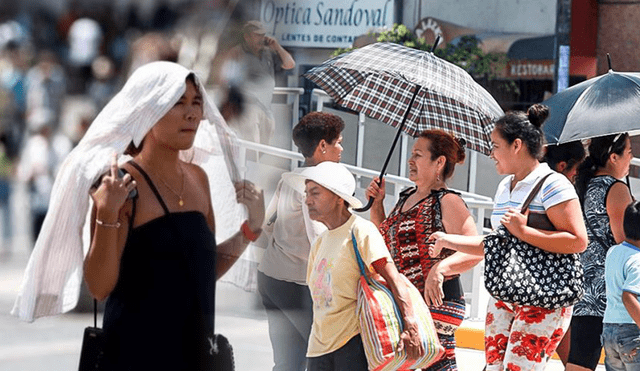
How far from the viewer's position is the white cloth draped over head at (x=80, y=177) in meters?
2.22

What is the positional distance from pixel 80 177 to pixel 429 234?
2688 millimetres

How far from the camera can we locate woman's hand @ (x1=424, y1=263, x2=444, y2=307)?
15.0 ft

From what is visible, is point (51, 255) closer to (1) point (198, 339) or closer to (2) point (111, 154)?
(2) point (111, 154)

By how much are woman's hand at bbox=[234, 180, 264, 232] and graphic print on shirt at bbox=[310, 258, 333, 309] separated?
181cm

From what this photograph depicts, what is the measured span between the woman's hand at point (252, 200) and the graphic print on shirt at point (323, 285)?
71.4 inches

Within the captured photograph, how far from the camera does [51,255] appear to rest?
2.24 meters

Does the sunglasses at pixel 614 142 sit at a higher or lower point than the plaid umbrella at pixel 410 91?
lower

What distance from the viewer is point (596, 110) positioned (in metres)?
5.68

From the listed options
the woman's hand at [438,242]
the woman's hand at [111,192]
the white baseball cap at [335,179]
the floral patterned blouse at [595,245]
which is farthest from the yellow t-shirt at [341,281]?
the woman's hand at [111,192]

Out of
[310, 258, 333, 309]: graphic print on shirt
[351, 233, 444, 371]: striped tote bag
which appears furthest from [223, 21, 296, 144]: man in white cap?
[310, 258, 333, 309]: graphic print on shirt

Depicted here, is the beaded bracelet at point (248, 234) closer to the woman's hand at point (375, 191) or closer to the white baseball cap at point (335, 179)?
the white baseball cap at point (335, 179)

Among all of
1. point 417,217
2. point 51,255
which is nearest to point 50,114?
point 51,255

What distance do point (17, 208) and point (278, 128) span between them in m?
0.49

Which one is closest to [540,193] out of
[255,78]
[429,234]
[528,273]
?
[528,273]
